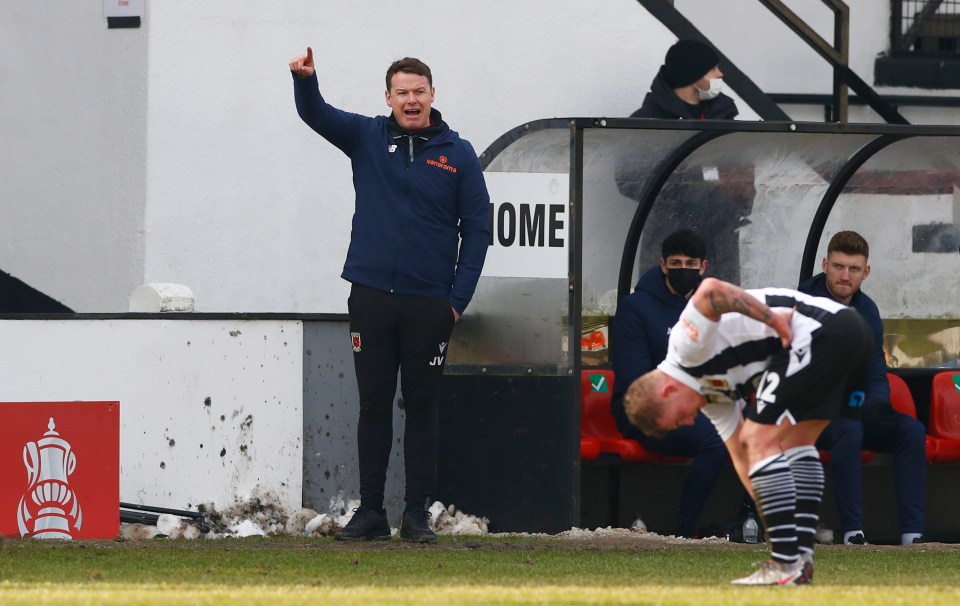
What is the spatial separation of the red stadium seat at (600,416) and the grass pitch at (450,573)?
3.30ft

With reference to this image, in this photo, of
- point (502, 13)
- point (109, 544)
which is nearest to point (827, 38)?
point (502, 13)

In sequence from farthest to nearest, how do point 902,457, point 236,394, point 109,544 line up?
point 902,457 → point 236,394 → point 109,544

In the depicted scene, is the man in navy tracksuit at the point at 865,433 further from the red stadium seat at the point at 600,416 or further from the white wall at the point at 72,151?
the white wall at the point at 72,151

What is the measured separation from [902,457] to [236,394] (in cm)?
355

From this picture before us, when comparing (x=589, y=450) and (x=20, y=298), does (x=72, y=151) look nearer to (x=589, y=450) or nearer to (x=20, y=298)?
(x=20, y=298)

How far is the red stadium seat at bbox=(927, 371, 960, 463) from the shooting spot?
987cm

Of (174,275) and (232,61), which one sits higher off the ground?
(232,61)

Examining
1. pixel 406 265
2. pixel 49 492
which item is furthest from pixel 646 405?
pixel 49 492

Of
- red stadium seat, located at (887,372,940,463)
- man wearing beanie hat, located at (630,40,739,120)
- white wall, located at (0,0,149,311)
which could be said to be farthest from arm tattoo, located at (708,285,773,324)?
white wall, located at (0,0,149,311)

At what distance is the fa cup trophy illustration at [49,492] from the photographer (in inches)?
305

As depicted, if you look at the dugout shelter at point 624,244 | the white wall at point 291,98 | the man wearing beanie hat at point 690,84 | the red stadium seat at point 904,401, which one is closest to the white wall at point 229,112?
the white wall at point 291,98

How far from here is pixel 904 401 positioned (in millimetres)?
9891

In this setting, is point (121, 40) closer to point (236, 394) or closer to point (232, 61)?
point (232, 61)

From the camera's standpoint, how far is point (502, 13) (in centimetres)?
1134
